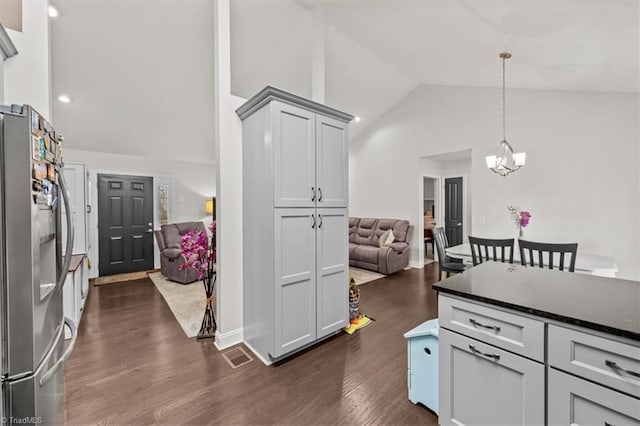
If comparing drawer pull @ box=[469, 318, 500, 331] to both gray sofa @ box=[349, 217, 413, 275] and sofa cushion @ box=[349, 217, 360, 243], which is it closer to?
gray sofa @ box=[349, 217, 413, 275]

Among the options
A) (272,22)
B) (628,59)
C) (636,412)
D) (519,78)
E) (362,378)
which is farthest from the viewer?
(519,78)

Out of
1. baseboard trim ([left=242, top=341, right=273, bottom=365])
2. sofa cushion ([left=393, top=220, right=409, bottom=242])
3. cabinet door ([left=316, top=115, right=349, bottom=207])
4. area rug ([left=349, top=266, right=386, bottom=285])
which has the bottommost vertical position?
baseboard trim ([left=242, top=341, right=273, bottom=365])

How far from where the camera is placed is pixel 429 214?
6699mm

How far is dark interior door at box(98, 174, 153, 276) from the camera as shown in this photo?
4.73m

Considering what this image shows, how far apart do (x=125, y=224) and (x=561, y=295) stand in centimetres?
618

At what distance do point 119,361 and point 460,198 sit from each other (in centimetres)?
642

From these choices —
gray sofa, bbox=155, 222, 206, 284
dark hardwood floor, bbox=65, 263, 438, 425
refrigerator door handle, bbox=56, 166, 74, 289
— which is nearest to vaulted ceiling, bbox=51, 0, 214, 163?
gray sofa, bbox=155, 222, 206, 284

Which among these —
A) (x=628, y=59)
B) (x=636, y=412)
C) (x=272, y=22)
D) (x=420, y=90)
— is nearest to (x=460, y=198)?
(x=420, y=90)

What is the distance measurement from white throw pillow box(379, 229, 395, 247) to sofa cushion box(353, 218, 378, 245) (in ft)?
1.18

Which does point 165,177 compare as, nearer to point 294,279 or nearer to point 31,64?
point 31,64

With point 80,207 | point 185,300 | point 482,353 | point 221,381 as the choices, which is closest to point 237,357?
point 221,381

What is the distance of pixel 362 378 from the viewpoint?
77.6 inches

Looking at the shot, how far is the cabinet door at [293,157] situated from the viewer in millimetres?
2074

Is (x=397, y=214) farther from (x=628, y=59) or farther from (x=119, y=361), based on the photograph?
(x=119, y=361)
